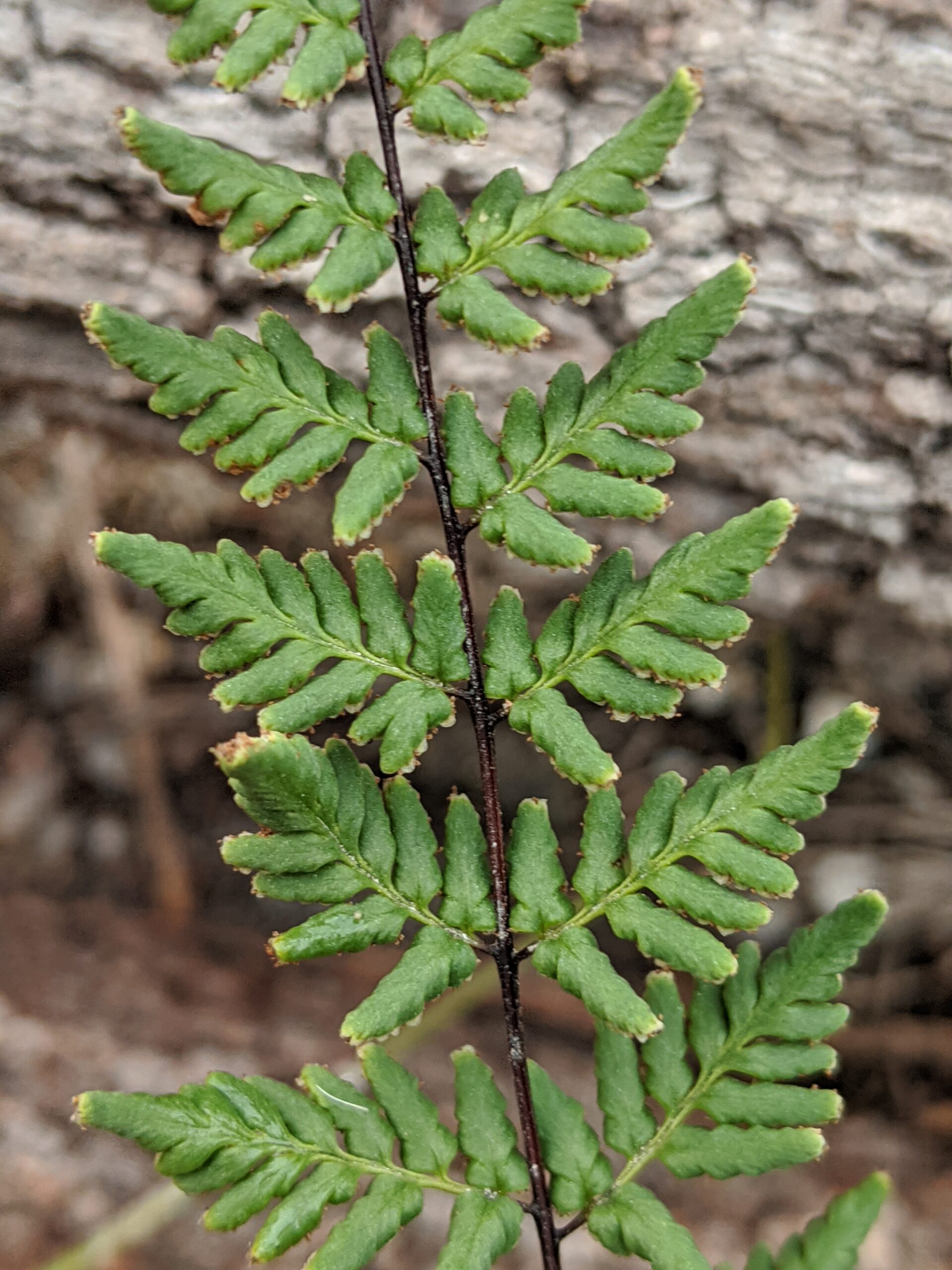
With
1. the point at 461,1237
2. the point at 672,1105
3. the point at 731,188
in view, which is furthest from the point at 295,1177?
the point at 731,188

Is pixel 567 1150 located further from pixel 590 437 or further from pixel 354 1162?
pixel 590 437

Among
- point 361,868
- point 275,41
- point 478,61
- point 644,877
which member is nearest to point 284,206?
point 275,41

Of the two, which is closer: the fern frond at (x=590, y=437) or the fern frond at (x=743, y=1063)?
the fern frond at (x=590, y=437)

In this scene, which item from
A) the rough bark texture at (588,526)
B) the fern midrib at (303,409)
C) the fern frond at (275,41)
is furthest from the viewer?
the rough bark texture at (588,526)

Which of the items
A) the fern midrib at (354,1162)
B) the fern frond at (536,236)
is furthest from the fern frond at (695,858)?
the fern frond at (536,236)

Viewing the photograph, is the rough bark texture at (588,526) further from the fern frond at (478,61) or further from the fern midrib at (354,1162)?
the fern midrib at (354,1162)

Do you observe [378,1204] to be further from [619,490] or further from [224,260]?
[224,260]

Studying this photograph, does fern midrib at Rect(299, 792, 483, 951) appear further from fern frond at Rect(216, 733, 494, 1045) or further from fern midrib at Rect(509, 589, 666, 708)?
fern midrib at Rect(509, 589, 666, 708)
